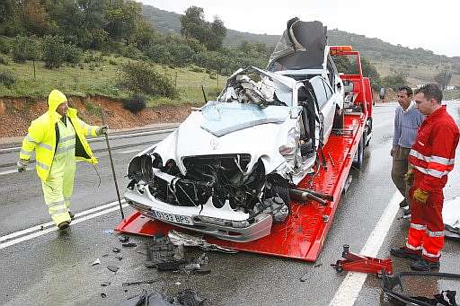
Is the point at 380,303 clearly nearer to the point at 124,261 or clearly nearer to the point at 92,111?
the point at 124,261

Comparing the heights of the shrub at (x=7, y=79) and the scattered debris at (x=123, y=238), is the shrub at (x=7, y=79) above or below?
below

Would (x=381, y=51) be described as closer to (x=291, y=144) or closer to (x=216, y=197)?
(x=291, y=144)

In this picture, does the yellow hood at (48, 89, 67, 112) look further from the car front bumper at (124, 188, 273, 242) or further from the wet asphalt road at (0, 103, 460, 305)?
the car front bumper at (124, 188, 273, 242)

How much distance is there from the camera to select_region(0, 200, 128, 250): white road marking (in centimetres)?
534

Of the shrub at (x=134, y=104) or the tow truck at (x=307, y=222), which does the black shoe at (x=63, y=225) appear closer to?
the tow truck at (x=307, y=222)

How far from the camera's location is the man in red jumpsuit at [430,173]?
4.58 m

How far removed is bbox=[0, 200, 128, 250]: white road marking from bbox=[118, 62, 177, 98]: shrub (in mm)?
18029

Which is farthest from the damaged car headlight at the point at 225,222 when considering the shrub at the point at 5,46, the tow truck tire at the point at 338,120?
the shrub at the point at 5,46

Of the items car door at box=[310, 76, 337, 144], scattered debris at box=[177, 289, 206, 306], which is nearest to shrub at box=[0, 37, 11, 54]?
car door at box=[310, 76, 337, 144]

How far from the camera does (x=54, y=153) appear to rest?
19.1 feet

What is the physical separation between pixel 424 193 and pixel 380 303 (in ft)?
4.29

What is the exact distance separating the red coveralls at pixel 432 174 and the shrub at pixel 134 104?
18.1 metres

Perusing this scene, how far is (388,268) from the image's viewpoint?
14.8 ft

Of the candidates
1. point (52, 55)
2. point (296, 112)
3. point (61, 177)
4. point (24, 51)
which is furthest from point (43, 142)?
point (24, 51)
